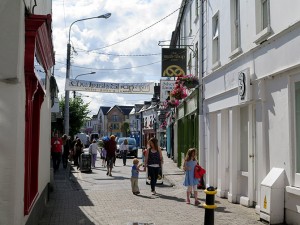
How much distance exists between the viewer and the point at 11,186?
5180 millimetres

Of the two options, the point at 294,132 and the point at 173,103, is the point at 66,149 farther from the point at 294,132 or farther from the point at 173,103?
the point at 294,132

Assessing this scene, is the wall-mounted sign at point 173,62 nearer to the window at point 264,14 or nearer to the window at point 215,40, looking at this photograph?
the window at point 215,40

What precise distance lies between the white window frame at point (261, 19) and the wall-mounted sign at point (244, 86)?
0.81m

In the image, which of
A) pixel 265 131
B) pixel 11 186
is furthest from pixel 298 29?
pixel 11 186

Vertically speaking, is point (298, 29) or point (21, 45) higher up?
point (298, 29)

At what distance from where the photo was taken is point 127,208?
10453mm

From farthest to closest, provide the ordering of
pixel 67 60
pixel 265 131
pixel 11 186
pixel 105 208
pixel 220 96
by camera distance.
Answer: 1. pixel 67 60
2. pixel 220 96
3. pixel 105 208
4. pixel 265 131
5. pixel 11 186

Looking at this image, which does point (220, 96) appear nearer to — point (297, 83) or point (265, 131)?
point (265, 131)

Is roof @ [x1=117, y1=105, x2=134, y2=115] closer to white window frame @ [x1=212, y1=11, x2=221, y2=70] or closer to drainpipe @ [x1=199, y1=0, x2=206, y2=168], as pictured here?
drainpipe @ [x1=199, y1=0, x2=206, y2=168]

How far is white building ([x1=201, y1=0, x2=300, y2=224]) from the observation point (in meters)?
8.01

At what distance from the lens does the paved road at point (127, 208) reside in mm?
8898

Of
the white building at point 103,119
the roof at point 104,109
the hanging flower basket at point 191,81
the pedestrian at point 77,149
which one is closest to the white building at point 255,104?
the hanging flower basket at point 191,81

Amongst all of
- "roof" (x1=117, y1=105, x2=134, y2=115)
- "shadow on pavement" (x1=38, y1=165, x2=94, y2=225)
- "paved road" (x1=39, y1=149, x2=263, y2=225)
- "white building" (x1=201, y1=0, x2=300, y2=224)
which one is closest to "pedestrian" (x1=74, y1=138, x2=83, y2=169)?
"shadow on pavement" (x1=38, y1=165, x2=94, y2=225)

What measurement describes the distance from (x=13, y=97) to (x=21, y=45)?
680 mm
